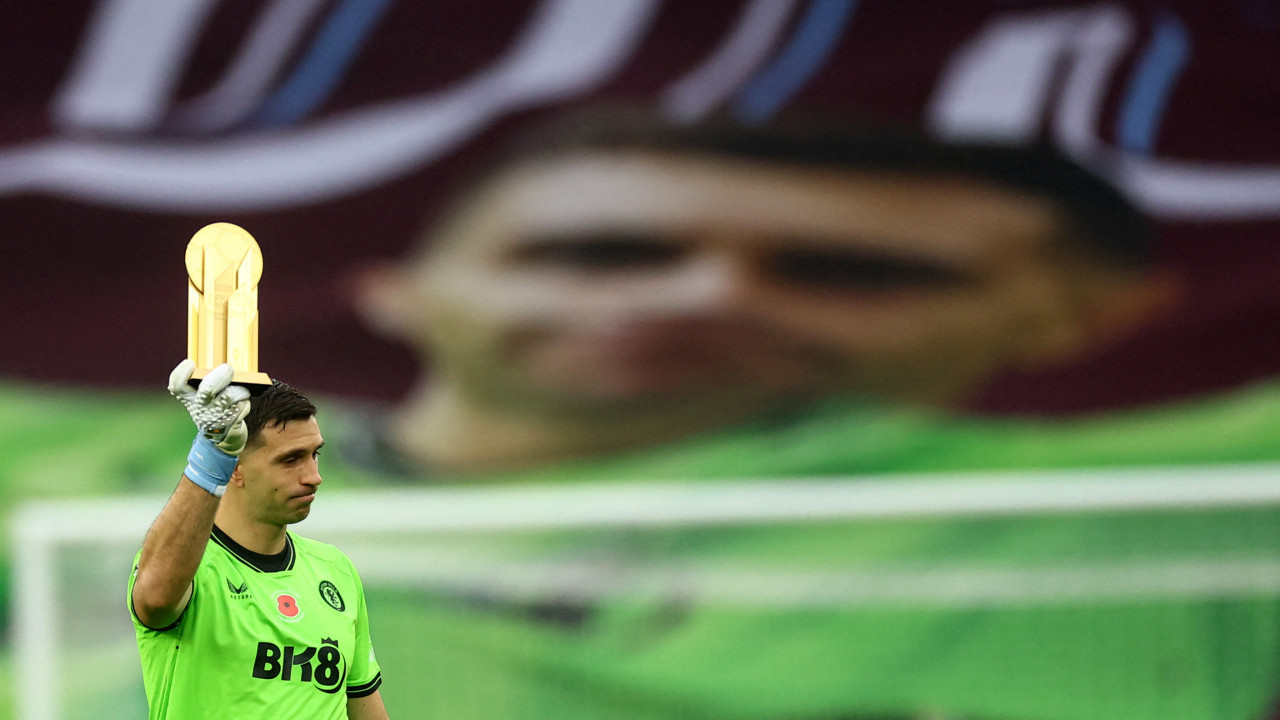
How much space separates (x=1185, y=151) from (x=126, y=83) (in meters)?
4.42

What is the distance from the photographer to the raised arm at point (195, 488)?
6.81 ft

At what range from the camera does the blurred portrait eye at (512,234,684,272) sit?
5.75m

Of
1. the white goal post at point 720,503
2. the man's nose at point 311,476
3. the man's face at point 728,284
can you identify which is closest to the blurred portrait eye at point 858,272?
the man's face at point 728,284

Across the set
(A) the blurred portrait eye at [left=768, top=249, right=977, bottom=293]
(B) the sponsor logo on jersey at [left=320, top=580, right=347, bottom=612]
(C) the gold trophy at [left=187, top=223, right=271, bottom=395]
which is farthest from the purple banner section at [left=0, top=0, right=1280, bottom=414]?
(C) the gold trophy at [left=187, top=223, right=271, bottom=395]

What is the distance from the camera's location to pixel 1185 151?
5.94 meters

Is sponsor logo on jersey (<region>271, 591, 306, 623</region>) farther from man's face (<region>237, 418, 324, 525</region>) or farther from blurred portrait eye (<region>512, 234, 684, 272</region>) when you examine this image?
blurred portrait eye (<region>512, 234, 684, 272</region>)

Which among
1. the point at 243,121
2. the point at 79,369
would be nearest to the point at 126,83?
the point at 243,121

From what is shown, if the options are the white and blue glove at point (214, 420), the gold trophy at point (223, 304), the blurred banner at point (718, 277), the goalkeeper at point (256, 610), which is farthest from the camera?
the blurred banner at point (718, 277)

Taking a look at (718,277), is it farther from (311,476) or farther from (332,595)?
(311,476)

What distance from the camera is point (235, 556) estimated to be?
243cm

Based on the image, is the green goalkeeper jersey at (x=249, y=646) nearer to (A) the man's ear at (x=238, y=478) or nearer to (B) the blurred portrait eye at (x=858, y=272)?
(A) the man's ear at (x=238, y=478)

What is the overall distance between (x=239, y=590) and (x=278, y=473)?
208mm

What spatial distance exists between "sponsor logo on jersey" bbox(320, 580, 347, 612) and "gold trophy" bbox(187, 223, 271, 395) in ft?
1.60

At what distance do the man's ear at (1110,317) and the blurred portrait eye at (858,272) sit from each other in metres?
0.44
